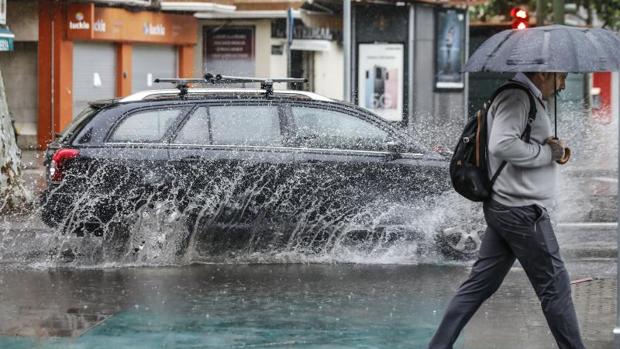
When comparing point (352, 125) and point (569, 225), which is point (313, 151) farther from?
point (569, 225)

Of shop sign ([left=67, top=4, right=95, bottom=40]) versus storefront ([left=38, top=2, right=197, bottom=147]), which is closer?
storefront ([left=38, top=2, right=197, bottom=147])

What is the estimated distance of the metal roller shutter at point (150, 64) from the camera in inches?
1179

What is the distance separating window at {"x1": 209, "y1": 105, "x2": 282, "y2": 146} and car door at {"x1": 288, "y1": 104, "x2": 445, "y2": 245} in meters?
0.19

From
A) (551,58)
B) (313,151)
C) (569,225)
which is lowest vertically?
(569,225)

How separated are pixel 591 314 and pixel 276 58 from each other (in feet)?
85.9

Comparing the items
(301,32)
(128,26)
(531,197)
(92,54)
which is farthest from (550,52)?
(301,32)

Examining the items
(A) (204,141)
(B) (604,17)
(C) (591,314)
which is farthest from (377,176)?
(B) (604,17)

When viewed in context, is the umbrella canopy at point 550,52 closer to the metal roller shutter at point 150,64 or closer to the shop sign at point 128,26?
the shop sign at point 128,26

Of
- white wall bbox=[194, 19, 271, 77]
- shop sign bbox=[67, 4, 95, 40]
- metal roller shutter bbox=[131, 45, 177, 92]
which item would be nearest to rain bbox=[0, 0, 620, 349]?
shop sign bbox=[67, 4, 95, 40]

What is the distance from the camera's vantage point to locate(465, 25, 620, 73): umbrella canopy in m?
6.34

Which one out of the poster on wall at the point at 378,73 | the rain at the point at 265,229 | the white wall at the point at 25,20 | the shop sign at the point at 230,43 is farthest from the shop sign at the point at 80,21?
the rain at the point at 265,229

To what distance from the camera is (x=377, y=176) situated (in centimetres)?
1106

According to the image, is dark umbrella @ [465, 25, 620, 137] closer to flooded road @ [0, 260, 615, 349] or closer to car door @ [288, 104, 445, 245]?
flooded road @ [0, 260, 615, 349]

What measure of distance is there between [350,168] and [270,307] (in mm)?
2560
